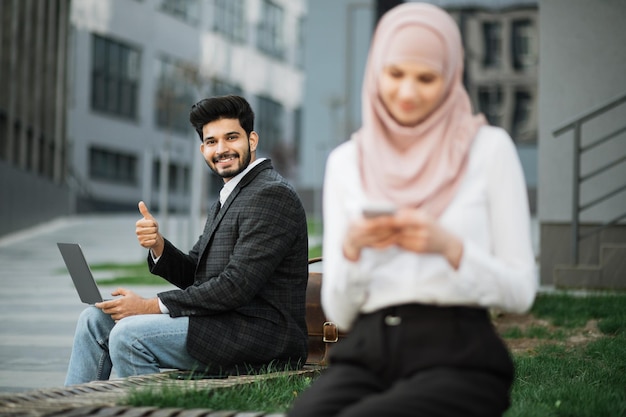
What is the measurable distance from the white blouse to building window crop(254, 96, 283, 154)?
58.9 m

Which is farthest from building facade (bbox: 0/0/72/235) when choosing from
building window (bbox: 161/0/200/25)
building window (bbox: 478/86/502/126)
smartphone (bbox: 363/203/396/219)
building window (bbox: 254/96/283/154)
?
building window (bbox: 254/96/283/154)

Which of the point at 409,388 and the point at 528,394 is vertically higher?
the point at 409,388

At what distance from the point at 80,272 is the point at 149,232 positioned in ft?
1.16

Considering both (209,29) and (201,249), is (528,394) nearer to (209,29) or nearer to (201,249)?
(201,249)

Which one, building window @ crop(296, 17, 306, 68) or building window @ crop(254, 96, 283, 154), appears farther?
building window @ crop(296, 17, 306, 68)

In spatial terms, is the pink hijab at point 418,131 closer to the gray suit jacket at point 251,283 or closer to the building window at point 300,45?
the gray suit jacket at point 251,283

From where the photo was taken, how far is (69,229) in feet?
96.3

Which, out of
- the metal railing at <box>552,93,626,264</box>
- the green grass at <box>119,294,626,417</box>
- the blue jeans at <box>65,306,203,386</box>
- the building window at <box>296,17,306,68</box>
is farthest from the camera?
the building window at <box>296,17,306,68</box>

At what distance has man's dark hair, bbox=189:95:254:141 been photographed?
5043mm

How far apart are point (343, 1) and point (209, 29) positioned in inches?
461

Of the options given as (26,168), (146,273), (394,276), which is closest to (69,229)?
(26,168)

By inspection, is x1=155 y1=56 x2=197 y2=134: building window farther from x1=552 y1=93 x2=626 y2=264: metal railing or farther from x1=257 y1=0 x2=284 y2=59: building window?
x1=552 y1=93 x2=626 y2=264: metal railing

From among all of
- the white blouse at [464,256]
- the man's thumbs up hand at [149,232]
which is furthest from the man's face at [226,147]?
the white blouse at [464,256]

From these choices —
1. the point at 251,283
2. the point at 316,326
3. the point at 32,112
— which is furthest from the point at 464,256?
the point at 32,112
